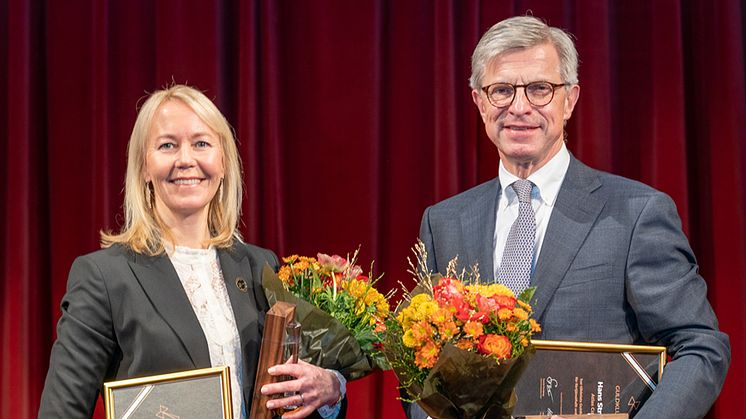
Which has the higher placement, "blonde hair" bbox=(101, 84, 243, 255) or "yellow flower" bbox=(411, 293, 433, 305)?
"blonde hair" bbox=(101, 84, 243, 255)

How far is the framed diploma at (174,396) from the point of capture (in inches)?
79.9

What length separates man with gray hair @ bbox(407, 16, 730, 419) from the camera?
213cm

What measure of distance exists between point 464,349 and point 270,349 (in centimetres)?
54

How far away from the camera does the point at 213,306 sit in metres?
2.37

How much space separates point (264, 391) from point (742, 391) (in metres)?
2.16

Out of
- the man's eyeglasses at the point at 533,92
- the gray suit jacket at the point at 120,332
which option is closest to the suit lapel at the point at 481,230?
the man's eyeglasses at the point at 533,92

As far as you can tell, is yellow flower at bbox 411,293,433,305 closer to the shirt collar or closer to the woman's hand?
the woman's hand

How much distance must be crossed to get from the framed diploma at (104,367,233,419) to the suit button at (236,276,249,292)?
0.35 metres

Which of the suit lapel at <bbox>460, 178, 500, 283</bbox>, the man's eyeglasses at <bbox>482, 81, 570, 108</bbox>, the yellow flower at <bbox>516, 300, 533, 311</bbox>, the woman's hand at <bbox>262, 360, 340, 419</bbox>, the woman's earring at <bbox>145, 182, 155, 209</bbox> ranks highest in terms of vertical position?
the man's eyeglasses at <bbox>482, 81, 570, 108</bbox>

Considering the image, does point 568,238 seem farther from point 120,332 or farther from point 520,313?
point 120,332

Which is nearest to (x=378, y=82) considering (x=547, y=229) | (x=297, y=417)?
(x=547, y=229)

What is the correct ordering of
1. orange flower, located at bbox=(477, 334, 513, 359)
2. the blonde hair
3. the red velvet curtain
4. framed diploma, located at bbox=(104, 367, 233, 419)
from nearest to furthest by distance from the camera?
orange flower, located at bbox=(477, 334, 513, 359) → framed diploma, located at bbox=(104, 367, 233, 419) → the blonde hair → the red velvet curtain

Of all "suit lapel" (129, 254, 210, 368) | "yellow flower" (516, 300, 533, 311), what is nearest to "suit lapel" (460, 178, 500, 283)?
"yellow flower" (516, 300, 533, 311)

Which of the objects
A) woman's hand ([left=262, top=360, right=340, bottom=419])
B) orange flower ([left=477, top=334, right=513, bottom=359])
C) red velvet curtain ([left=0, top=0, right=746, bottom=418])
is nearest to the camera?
orange flower ([left=477, top=334, right=513, bottom=359])
